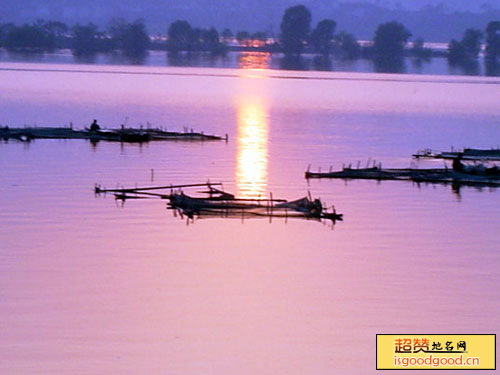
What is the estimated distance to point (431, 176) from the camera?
3775 centimetres

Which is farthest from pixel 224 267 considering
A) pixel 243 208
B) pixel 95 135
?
pixel 95 135

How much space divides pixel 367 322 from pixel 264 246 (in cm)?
665

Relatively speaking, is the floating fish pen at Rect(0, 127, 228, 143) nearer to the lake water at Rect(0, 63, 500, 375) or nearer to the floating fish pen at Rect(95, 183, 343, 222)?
the lake water at Rect(0, 63, 500, 375)

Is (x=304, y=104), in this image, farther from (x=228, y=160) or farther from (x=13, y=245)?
(x=13, y=245)

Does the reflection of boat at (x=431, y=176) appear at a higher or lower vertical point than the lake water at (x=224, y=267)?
higher

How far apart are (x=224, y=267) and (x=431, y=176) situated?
1425 centimetres

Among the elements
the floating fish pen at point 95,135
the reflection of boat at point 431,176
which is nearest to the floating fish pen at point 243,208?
the reflection of boat at point 431,176

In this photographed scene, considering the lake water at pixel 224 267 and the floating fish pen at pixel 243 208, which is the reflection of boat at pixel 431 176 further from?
the floating fish pen at pixel 243 208

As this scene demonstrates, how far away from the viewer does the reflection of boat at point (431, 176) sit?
36875 millimetres

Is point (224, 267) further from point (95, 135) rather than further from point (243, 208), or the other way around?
point (95, 135)

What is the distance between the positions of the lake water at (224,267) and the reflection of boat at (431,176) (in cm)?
36

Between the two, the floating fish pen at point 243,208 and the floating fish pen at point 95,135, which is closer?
the floating fish pen at point 243,208

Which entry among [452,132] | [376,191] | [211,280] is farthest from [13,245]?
[452,132]

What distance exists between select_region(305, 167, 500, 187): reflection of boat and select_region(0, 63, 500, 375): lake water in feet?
1.18
